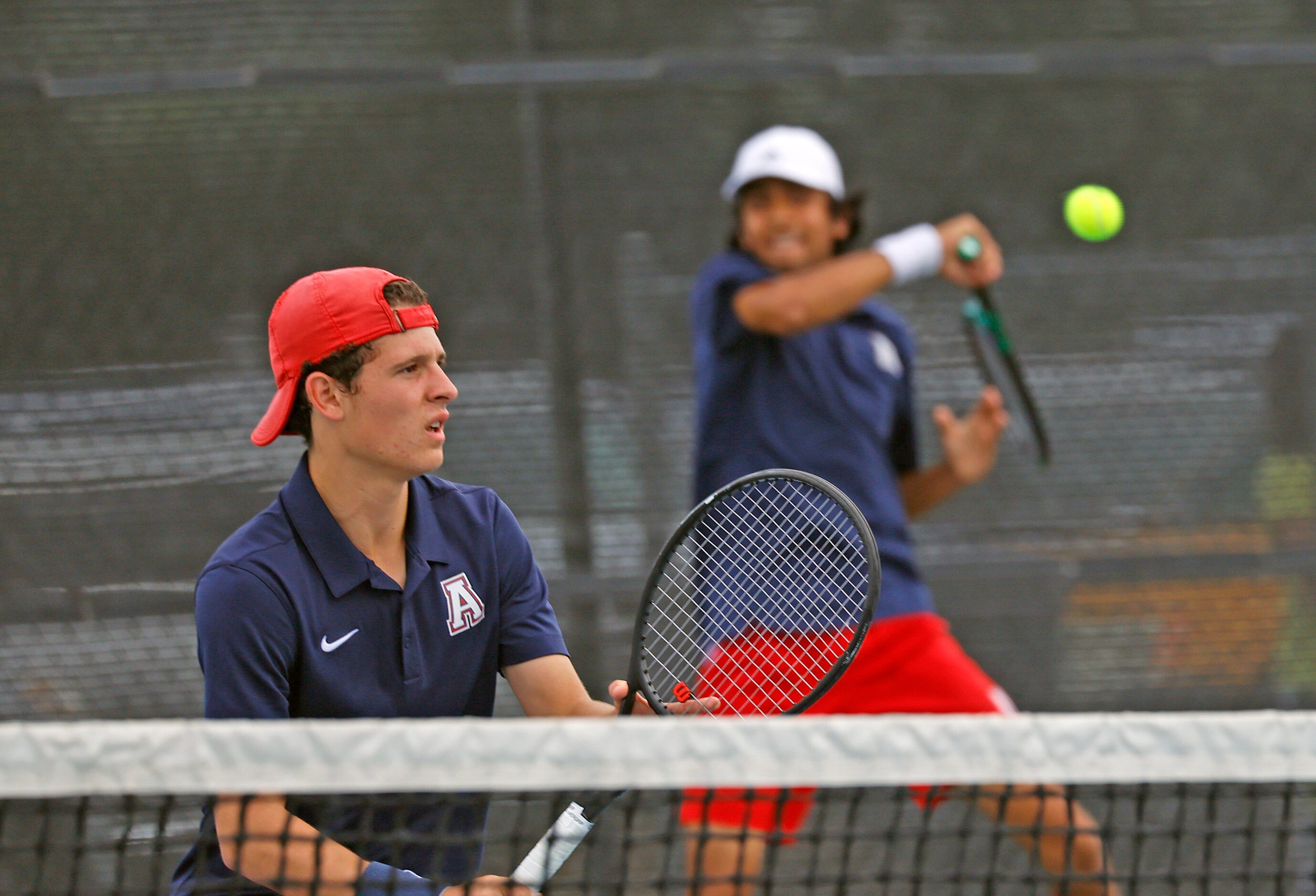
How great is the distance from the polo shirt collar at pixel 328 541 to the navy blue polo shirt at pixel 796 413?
1.01m

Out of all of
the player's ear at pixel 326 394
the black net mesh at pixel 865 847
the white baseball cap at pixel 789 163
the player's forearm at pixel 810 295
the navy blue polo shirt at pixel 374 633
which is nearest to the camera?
the navy blue polo shirt at pixel 374 633

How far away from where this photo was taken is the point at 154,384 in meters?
3.02

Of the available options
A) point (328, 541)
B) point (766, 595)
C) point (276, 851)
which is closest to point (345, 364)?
point (328, 541)

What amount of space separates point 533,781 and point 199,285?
2045 mm

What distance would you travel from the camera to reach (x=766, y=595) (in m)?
2.19

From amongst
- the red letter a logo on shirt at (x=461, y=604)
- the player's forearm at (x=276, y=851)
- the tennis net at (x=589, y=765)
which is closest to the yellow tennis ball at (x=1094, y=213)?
the tennis net at (x=589, y=765)

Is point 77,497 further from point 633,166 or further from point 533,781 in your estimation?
point 533,781

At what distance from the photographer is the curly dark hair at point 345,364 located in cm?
148

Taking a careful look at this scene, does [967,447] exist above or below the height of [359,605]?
below

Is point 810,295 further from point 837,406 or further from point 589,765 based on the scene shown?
point 589,765

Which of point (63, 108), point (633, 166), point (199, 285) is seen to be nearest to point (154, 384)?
point (199, 285)

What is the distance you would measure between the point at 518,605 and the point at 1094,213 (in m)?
1.93

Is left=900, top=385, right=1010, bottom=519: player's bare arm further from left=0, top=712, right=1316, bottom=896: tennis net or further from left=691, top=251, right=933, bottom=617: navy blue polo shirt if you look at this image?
left=0, top=712, right=1316, bottom=896: tennis net

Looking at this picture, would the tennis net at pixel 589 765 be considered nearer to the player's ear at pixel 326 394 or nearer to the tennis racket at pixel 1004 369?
the player's ear at pixel 326 394
